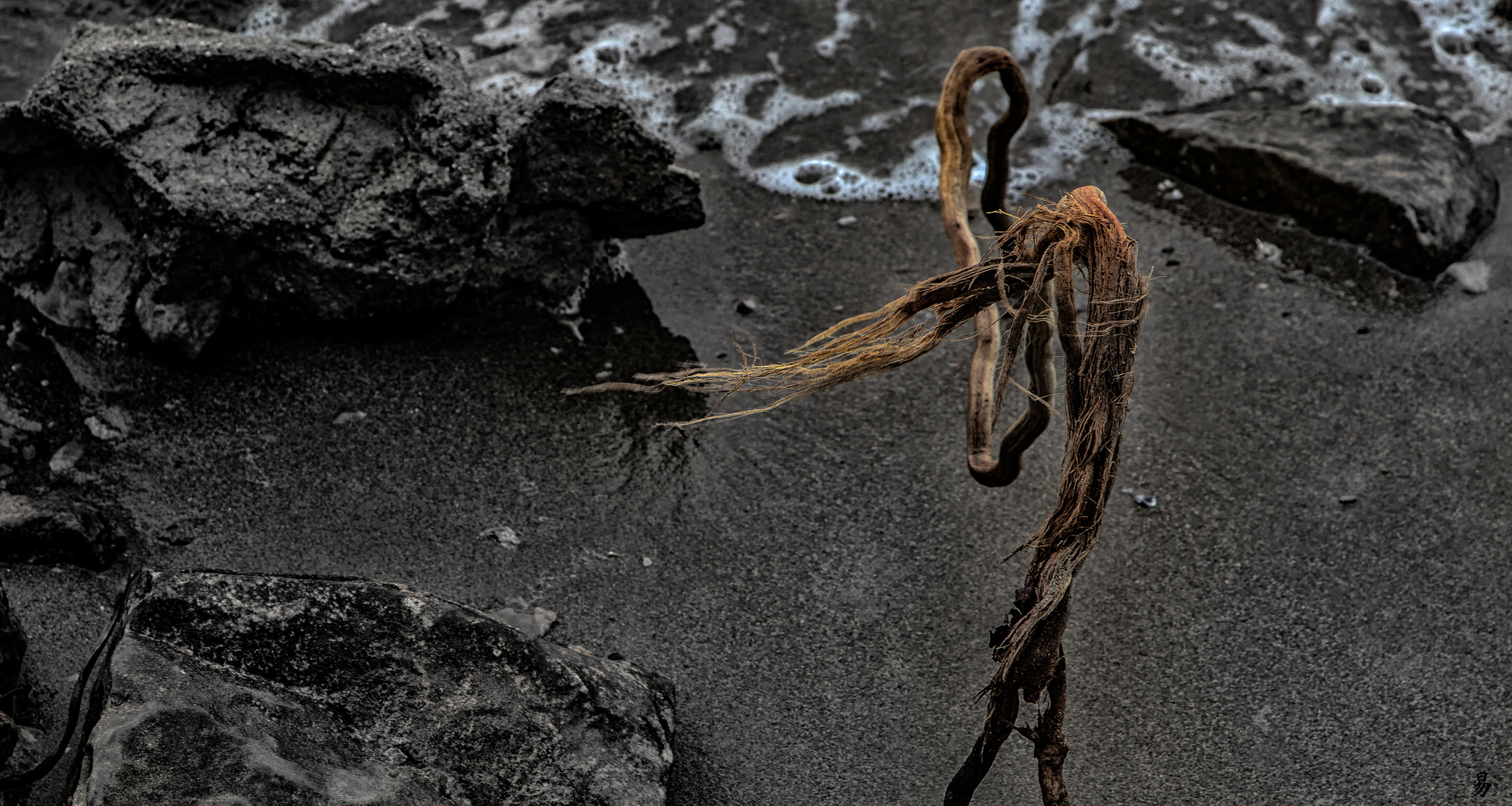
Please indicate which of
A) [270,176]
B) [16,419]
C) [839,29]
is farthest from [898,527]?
[839,29]

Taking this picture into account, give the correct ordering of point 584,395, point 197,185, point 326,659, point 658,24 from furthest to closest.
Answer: point 658,24
point 584,395
point 197,185
point 326,659

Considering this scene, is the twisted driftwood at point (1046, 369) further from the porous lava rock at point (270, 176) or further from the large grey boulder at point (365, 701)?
the porous lava rock at point (270, 176)

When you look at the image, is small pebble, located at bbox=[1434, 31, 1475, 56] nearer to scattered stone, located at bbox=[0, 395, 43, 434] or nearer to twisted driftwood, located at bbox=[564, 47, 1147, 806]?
twisted driftwood, located at bbox=[564, 47, 1147, 806]

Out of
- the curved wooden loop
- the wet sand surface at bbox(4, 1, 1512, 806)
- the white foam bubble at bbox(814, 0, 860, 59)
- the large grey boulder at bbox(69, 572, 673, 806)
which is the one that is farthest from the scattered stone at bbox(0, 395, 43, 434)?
the white foam bubble at bbox(814, 0, 860, 59)

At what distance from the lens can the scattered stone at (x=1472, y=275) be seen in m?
3.34

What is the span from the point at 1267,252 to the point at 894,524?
1.65 meters

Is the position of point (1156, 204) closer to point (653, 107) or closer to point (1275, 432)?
point (1275, 432)

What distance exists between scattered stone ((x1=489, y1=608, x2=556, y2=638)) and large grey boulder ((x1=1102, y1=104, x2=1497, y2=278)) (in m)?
2.63

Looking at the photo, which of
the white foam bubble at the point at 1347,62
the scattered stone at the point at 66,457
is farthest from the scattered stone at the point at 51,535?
the white foam bubble at the point at 1347,62

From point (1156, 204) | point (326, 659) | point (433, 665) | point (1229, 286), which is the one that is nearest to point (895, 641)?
point (433, 665)

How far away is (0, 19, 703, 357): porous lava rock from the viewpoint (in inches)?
112

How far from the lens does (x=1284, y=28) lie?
4.38 metres

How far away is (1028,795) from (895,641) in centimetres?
44

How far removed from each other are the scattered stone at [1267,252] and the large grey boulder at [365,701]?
8.15ft
